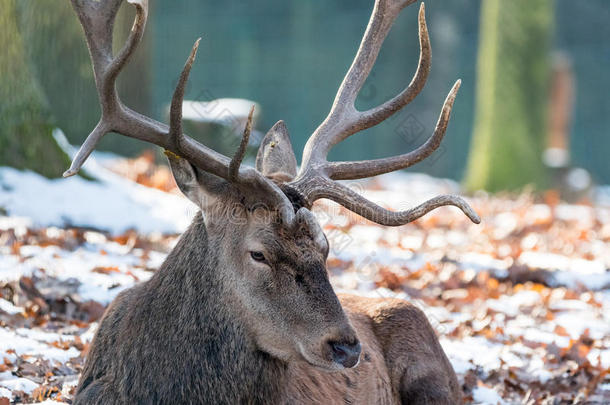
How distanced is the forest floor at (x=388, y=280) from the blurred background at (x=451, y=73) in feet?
19.3

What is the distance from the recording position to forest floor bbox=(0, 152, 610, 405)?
5.38 metres

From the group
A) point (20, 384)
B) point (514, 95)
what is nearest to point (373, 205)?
point (20, 384)

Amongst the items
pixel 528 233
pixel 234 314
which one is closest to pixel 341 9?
pixel 528 233

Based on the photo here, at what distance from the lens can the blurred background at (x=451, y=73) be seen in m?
16.3

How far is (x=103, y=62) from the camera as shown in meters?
3.87

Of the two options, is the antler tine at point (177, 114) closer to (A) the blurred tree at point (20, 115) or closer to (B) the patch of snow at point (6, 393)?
(B) the patch of snow at point (6, 393)

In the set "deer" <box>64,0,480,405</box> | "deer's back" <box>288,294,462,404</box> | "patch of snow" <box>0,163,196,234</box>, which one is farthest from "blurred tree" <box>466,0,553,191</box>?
"deer" <box>64,0,480,405</box>

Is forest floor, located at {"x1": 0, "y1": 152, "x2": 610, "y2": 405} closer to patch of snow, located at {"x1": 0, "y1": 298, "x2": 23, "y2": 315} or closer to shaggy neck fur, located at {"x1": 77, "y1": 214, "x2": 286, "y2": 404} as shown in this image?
patch of snow, located at {"x1": 0, "y1": 298, "x2": 23, "y2": 315}

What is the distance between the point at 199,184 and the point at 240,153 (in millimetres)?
426

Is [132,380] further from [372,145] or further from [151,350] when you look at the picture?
[372,145]

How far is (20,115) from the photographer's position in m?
7.79

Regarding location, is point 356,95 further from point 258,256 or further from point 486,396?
point 486,396

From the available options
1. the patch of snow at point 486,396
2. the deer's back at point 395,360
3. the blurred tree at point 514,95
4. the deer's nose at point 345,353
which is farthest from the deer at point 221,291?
the blurred tree at point 514,95

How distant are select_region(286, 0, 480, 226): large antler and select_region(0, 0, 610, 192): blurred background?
11.5 metres
